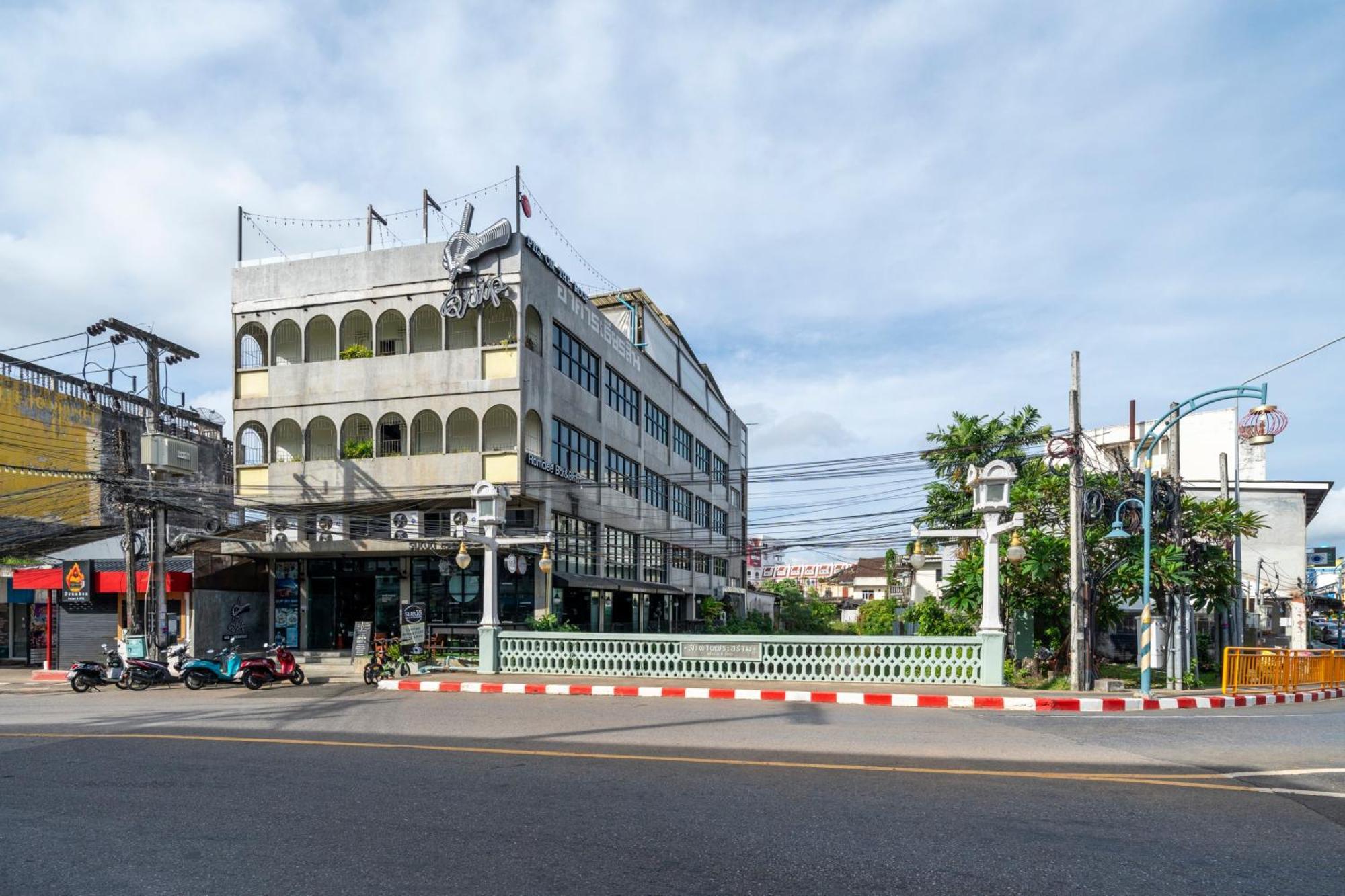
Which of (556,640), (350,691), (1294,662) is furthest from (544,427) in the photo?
(1294,662)

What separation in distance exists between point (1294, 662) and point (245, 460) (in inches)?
1133

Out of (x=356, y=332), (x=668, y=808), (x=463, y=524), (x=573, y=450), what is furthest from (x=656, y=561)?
(x=668, y=808)

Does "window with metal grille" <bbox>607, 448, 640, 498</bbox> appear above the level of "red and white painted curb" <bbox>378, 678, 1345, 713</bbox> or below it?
above

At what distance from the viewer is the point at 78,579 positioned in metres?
26.0

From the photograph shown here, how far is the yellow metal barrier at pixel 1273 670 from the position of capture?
57.9 feet

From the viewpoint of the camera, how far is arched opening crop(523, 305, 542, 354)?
88.1 ft

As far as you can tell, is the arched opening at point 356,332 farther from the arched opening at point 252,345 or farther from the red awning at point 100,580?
the red awning at point 100,580

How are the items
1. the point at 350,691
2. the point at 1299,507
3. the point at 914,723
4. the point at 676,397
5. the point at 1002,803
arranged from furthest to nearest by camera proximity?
the point at 676,397 < the point at 1299,507 < the point at 350,691 < the point at 914,723 < the point at 1002,803

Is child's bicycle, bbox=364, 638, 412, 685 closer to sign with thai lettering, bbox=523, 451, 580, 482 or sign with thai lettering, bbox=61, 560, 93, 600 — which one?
sign with thai lettering, bbox=523, 451, 580, 482

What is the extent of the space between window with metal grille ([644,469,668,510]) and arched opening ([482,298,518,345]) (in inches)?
464


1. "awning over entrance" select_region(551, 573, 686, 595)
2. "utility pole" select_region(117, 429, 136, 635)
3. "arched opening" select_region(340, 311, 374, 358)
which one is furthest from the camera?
"arched opening" select_region(340, 311, 374, 358)

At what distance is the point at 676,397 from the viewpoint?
4309 centimetres

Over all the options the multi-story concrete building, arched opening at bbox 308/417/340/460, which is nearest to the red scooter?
the multi-story concrete building

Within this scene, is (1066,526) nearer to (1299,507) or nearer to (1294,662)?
(1294,662)
